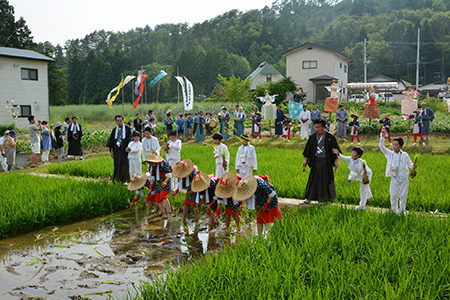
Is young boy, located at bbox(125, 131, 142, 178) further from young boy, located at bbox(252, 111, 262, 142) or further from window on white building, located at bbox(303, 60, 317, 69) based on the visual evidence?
window on white building, located at bbox(303, 60, 317, 69)

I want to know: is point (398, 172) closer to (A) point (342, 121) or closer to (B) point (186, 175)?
(B) point (186, 175)

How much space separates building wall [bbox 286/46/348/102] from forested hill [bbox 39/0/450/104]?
22.9 m

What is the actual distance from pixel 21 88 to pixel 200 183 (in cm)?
2604

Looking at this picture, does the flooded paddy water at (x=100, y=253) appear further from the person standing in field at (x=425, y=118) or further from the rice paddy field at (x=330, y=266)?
the person standing in field at (x=425, y=118)

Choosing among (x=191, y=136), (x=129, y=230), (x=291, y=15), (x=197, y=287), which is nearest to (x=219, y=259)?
(x=197, y=287)

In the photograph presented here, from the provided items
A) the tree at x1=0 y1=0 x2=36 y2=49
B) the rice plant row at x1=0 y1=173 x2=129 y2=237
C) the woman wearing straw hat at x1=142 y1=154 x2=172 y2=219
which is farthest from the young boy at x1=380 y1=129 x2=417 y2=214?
the tree at x1=0 y1=0 x2=36 y2=49

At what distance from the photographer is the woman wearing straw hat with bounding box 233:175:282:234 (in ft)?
19.0

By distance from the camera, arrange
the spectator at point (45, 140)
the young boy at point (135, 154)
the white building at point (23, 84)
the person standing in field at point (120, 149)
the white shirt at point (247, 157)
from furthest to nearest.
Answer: the white building at point (23, 84)
the spectator at point (45, 140)
the person standing in field at point (120, 149)
the young boy at point (135, 154)
the white shirt at point (247, 157)

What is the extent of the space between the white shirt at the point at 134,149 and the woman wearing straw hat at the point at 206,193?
3399 mm

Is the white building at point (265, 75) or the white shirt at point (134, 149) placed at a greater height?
the white building at point (265, 75)

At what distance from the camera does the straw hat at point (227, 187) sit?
20.0 ft

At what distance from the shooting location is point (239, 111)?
1992cm

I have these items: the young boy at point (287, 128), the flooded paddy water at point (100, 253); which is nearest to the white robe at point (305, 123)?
the young boy at point (287, 128)

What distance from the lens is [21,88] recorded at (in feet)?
89.6
